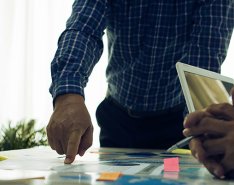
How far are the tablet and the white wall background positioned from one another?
1.81m

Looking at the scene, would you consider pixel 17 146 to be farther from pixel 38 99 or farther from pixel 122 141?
pixel 122 141

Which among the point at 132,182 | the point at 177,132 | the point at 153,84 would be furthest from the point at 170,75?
the point at 132,182

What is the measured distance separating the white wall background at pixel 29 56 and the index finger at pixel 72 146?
1.79 m

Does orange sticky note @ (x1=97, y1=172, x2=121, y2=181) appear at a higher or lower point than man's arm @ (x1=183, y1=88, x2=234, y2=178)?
lower

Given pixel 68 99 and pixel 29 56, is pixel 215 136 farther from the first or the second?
pixel 29 56

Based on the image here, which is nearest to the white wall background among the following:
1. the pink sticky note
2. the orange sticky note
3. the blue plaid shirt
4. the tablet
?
the blue plaid shirt

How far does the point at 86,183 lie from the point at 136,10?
0.84 metres

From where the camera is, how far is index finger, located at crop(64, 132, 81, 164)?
0.79 meters

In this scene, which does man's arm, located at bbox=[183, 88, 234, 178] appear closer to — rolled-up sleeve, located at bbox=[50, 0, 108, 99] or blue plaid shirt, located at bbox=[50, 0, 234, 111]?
rolled-up sleeve, located at bbox=[50, 0, 108, 99]

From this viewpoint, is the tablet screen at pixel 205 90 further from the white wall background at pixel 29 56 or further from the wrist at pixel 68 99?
the white wall background at pixel 29 56

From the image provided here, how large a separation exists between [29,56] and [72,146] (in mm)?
1911

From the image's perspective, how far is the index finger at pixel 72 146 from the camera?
793mm

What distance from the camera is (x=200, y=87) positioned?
0.80 meters

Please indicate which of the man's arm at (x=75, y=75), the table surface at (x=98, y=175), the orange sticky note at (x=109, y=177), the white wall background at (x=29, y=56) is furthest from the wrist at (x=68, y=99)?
the white wall background at (x=29, y=56)
